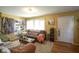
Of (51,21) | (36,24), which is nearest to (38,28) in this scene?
(36,24)

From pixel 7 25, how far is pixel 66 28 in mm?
1092

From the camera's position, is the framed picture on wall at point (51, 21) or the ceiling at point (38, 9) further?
the framed picture on wall at point (51, 21)

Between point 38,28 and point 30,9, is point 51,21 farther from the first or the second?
point 30,9

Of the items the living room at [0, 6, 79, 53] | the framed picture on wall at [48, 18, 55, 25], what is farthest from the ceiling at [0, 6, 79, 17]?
the framed picture on wall at [48, 18, 55, 25]

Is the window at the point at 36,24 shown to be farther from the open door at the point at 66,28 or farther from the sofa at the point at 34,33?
the open door at the point at 66,28

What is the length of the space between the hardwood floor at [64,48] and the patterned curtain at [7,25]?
86 cm

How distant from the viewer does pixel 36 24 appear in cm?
190

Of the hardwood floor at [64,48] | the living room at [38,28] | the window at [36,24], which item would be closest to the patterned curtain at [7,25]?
the living room at [38,28]

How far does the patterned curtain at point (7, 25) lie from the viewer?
180 cm

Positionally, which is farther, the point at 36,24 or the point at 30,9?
the point at 36,24

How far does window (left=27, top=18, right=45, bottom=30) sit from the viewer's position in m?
1.89
